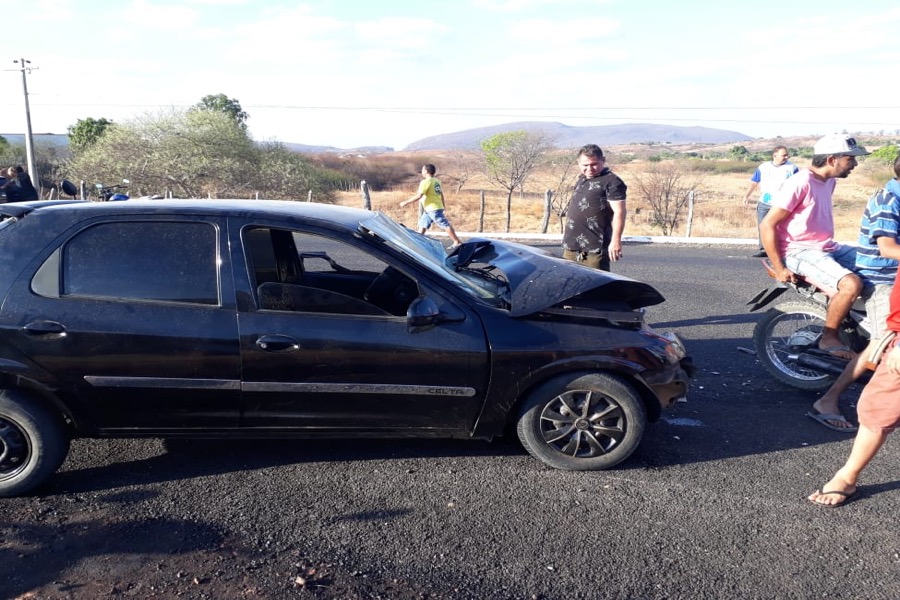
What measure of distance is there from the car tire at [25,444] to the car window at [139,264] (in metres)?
0.60

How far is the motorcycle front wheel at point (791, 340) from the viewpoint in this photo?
210 inches

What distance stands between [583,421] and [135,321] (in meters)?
2.41

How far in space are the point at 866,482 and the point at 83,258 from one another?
14.2 ft

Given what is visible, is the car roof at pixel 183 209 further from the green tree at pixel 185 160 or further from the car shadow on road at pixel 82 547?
the green tree at pixel 185 160

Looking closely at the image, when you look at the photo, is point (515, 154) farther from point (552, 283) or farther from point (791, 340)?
point (552, 283)

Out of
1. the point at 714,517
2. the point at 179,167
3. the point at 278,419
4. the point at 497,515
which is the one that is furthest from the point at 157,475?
the point at 179,167

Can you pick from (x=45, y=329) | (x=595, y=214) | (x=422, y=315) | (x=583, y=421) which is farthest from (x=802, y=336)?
(x=45, y=329)

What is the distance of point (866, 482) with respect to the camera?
389 centimetres

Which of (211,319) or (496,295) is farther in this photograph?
(496,295)

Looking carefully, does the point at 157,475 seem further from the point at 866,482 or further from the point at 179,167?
the point at 179,167

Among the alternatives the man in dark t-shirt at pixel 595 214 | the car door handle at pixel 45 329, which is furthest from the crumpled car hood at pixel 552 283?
the car door handle at pixel 45 329

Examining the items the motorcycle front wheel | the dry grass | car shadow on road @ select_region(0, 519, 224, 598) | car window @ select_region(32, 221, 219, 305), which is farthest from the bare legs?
the dry grass

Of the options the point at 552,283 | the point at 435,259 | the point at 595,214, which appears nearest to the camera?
the point at 552,283

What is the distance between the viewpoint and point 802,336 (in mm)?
5383
